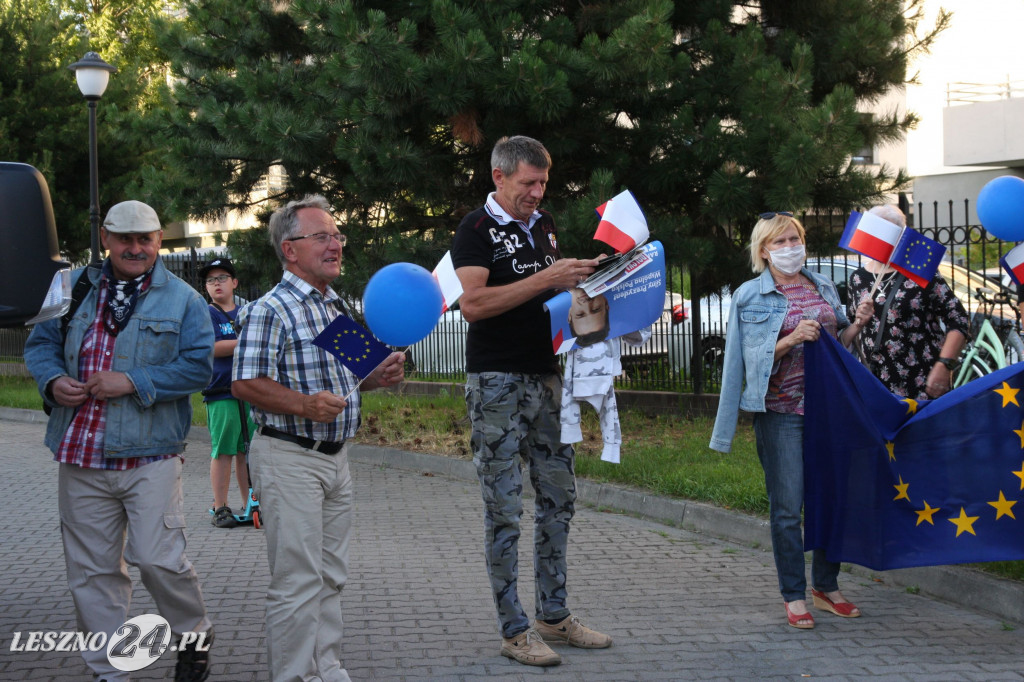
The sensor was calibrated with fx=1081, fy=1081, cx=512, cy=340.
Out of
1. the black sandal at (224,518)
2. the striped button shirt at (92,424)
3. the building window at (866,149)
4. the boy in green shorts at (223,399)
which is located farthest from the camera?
the building window at (866,149)

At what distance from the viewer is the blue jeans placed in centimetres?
537

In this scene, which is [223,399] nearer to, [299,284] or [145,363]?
[145,363]

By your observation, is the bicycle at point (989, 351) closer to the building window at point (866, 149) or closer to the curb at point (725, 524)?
the building window at point (866, 149)

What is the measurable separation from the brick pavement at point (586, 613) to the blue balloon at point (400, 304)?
1608mm

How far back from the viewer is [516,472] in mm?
4852

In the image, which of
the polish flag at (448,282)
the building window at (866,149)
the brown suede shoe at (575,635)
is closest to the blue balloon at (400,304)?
the polish flag at (448,282)

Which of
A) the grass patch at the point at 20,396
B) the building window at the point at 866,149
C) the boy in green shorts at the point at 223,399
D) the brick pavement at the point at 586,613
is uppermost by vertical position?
the building window at the point at 866,149

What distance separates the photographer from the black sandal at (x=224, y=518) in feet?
26.8

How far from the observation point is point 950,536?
5.31 metres

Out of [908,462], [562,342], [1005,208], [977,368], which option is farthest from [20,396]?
[1005,208]

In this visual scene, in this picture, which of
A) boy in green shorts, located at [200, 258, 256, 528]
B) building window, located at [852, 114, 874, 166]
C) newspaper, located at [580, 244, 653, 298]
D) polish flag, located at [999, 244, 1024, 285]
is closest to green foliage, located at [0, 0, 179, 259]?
boy in green shorts, located at [200, 258, 256, 528]

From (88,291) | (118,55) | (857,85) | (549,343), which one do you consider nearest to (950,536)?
(549,343)

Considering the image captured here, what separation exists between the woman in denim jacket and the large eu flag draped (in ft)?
0.33

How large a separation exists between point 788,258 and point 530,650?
2.29m
